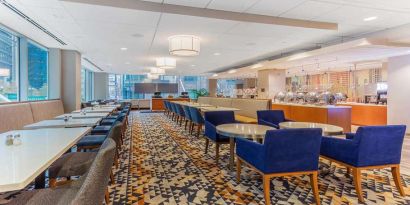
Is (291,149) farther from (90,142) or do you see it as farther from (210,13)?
(210,13)

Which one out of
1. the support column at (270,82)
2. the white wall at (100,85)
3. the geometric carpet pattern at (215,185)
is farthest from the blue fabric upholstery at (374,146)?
the white wall at (100,85)

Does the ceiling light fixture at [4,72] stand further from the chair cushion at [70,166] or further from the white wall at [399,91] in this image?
the white wall at [399,91]

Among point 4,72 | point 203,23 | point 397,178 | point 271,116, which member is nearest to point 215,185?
point 397,178

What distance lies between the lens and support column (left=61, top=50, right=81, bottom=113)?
822 centimetres

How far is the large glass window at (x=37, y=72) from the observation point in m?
6.92

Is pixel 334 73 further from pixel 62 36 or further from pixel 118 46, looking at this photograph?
pixel 62 36

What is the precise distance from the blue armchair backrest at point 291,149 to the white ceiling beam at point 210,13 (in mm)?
2887

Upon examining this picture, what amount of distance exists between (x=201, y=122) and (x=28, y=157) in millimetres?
4650

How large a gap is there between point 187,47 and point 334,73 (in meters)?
12.6

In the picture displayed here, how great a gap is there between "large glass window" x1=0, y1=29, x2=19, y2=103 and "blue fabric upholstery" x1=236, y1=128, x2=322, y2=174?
5.94 metres

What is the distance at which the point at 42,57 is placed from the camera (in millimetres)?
7992

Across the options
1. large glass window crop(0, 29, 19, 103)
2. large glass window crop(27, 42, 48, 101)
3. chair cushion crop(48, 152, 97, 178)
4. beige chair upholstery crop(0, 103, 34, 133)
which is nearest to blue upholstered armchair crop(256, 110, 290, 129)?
chair cushion crop(48, 152, 97, 178)

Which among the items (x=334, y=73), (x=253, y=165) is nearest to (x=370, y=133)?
(x=253, y=165)

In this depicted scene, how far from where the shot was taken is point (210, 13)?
4.49 meters
